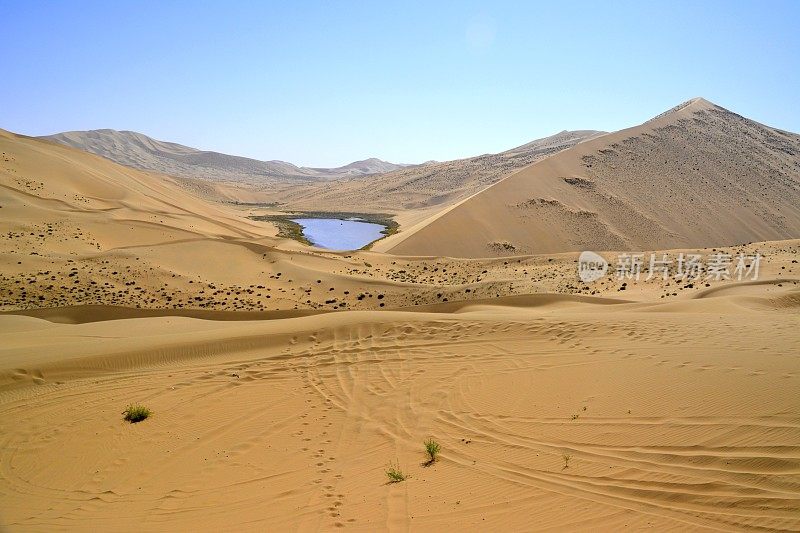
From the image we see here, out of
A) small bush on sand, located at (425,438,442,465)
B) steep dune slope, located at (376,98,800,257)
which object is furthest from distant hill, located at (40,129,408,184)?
small bush on sand, located at (425,438,442,465)

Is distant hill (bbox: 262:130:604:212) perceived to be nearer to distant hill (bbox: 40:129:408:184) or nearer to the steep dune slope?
the steep dune slope

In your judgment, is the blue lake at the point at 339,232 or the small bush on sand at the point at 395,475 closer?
the small bush on sand at the point at 395,475

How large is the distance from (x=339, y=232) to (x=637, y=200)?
1035 inches

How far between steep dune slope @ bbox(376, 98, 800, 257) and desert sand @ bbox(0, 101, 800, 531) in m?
18.6

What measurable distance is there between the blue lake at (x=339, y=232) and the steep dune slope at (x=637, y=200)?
16.0 feet

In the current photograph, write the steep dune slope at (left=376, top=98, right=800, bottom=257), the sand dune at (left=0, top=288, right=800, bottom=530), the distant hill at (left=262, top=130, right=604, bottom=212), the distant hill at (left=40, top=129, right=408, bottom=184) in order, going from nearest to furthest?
the sand dune at (left=0, top=288, right=800, bottom=530) → the steep dune slope at (left=376, top=98, right=800, bottom=257) → the distant hill at (left=262, top=130, right=604, bottom=212) → the distant hill at (left=40, top=129, right=408, bottom=184)

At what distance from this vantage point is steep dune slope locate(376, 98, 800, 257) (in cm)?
3647

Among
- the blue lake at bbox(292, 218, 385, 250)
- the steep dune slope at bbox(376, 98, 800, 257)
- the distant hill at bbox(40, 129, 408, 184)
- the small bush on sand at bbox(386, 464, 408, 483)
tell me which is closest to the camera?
→ the small bush on sand at bbox(386, 464, 408, 483)

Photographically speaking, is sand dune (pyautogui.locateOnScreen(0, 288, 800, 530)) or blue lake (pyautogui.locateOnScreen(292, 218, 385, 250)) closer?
sand dune (pyautogui.locateOnScreen(0, 288, 800, 530))

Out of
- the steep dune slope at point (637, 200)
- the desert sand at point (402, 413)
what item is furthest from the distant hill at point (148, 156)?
the desert sand at point (402, 413)

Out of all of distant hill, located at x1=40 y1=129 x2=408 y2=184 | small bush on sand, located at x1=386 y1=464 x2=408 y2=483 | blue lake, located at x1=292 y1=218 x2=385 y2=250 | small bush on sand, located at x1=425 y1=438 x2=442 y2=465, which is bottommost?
small bush on sand, located at x1=386 y1=464 x2=408 y2=483

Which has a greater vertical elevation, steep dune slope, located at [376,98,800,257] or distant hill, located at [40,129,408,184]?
distant hill, located at [40,129,408,184]

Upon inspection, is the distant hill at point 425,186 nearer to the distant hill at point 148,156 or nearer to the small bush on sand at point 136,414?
the small bush on sand at point 136,414

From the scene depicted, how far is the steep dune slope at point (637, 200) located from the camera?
120ft
